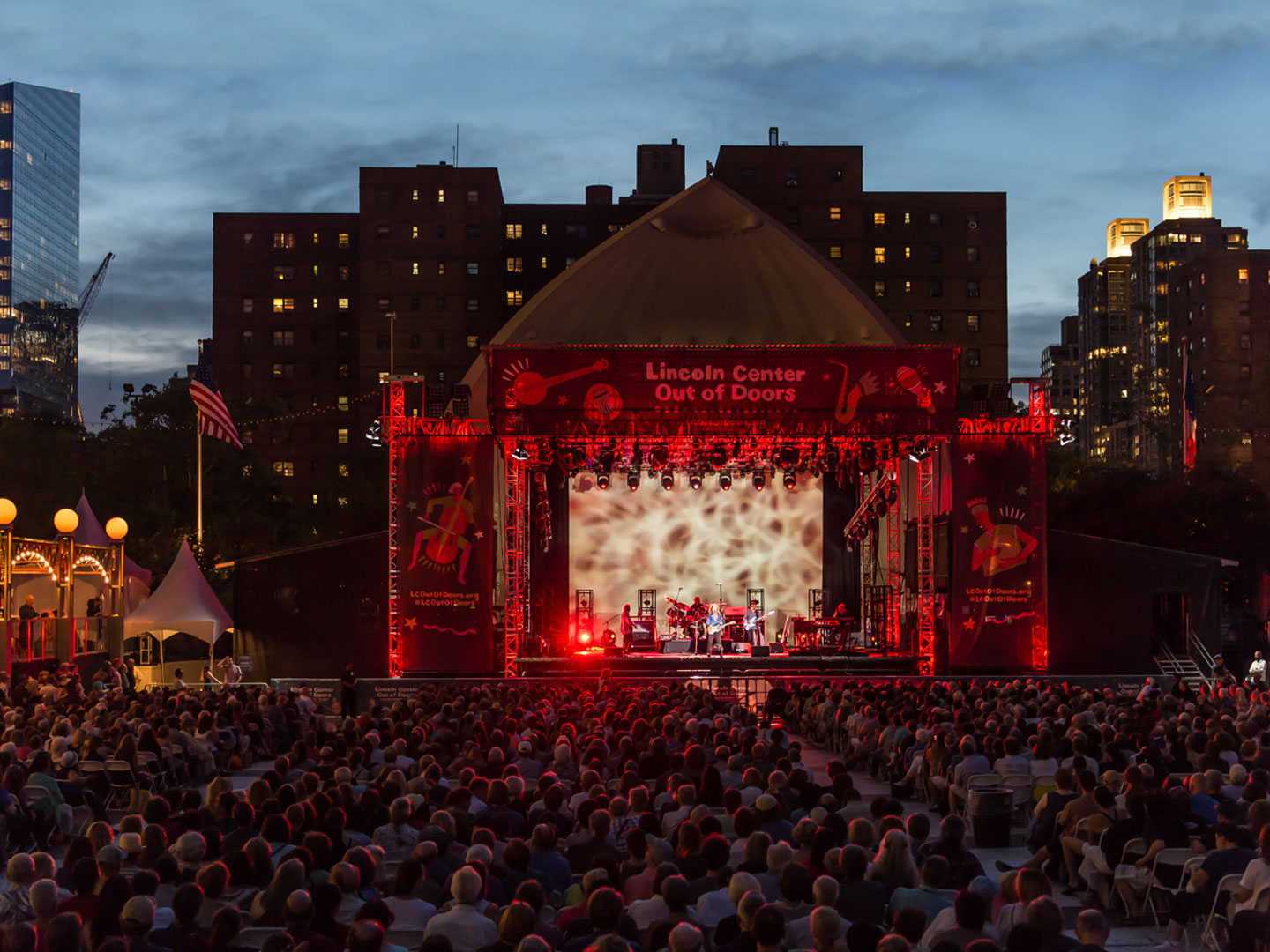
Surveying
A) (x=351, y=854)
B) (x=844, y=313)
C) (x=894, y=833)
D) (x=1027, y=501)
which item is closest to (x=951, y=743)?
(x=894, y=833)

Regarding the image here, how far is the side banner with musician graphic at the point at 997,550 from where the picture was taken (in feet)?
98.6

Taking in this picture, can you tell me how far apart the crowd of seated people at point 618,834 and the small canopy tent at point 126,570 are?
41.9 ft

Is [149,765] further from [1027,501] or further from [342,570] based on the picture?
[1027,501]

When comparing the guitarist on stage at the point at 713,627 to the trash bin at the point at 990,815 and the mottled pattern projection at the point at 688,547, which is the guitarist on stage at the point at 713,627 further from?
the trash bin at the point at 990,815

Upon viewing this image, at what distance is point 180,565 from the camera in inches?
1154

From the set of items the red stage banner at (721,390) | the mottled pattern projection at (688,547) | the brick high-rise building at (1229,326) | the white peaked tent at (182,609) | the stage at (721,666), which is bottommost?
the stage at (721,666)

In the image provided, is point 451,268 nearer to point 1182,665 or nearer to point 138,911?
point 1182,665

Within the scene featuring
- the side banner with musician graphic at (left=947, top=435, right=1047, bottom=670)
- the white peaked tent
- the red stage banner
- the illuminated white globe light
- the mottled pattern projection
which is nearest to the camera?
the illuminated white globe light

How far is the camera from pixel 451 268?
264ft

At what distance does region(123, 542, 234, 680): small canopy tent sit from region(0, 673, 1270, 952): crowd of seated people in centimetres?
961

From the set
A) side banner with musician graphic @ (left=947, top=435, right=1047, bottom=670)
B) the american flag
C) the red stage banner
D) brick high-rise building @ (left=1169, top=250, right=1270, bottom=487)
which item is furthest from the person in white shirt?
brick high-rise building @ (left=1169, top=250, right=1270, bottom=487)

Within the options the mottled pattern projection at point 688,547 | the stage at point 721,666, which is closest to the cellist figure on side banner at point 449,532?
the stage at point 721,666

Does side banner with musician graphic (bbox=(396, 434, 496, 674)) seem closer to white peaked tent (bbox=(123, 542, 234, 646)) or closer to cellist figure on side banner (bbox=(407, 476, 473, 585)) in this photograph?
cellist figure on side banner (bbox=(407, 476, 473, 585))

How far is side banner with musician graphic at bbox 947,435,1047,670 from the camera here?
30047 millimetres
